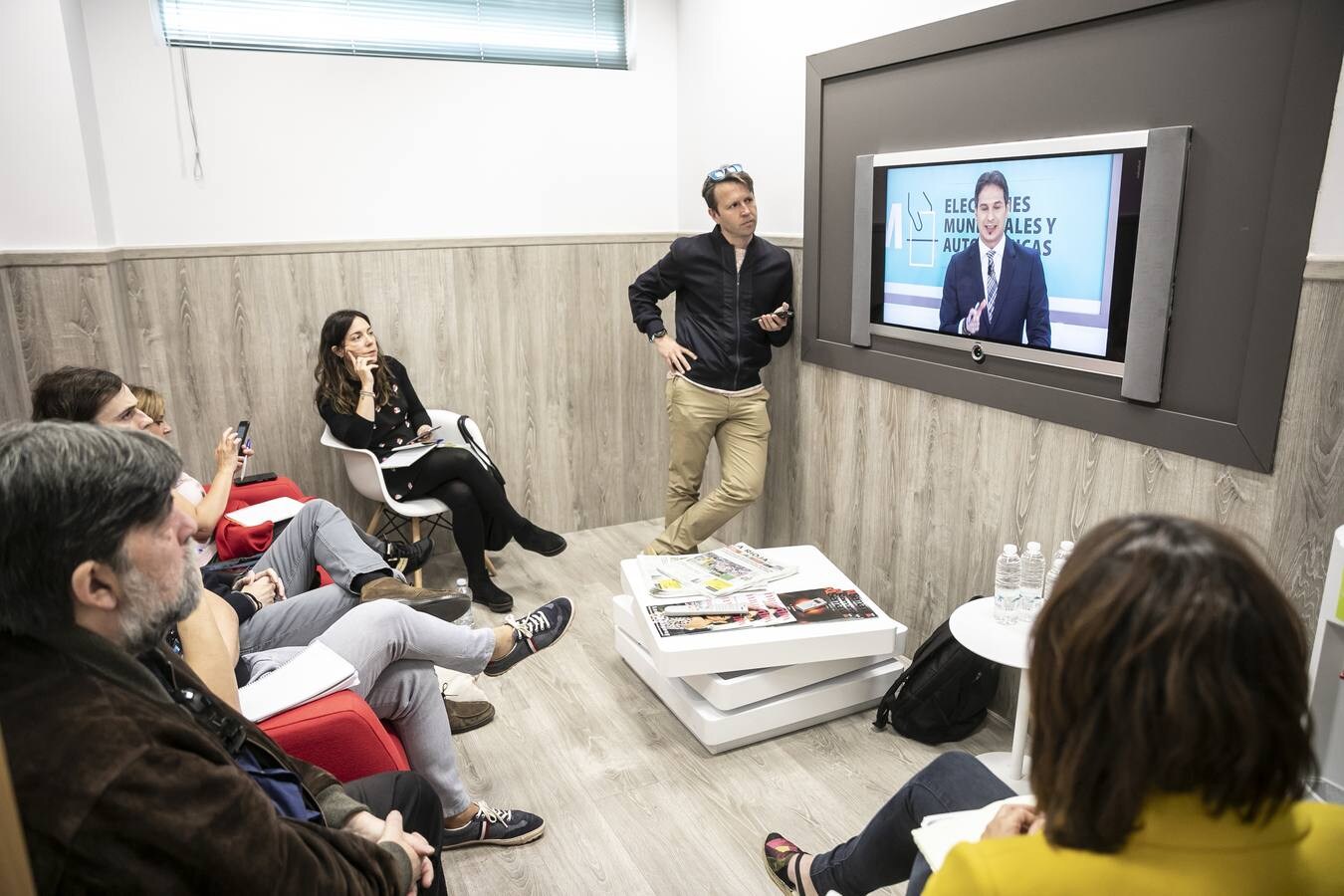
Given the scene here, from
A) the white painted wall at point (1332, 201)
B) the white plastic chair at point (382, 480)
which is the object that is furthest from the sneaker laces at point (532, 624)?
the white painted wall at point (1332, 201)

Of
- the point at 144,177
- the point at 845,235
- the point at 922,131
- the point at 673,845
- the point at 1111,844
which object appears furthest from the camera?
the point at 144,177

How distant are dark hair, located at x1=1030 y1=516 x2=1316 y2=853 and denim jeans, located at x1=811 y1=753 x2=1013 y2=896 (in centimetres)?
64

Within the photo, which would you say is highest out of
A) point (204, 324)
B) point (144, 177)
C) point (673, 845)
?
point (144, 177)

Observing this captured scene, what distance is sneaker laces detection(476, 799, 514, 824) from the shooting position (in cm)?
231

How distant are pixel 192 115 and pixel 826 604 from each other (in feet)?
10.1

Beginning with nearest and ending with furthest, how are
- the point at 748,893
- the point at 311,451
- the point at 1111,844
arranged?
the point at 1111,844
the point at 748,893
the point at 311,451

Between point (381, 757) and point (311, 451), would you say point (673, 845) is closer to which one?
point (381, 757)

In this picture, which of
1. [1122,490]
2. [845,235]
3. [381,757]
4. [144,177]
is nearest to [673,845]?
[381,757]

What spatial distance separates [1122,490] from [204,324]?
3.48m

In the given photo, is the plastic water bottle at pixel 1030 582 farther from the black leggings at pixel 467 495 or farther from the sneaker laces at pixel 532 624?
the black leggings at pixel 467 495

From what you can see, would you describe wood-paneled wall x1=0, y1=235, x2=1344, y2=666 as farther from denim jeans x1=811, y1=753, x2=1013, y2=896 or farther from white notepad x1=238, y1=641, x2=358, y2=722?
white notepad x1=238, y1=641, x2=358, y2=722

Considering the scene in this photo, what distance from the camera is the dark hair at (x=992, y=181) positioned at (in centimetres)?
258

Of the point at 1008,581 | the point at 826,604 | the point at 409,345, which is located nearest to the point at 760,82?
the point at 409,345

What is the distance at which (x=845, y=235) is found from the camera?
3.30 metres
